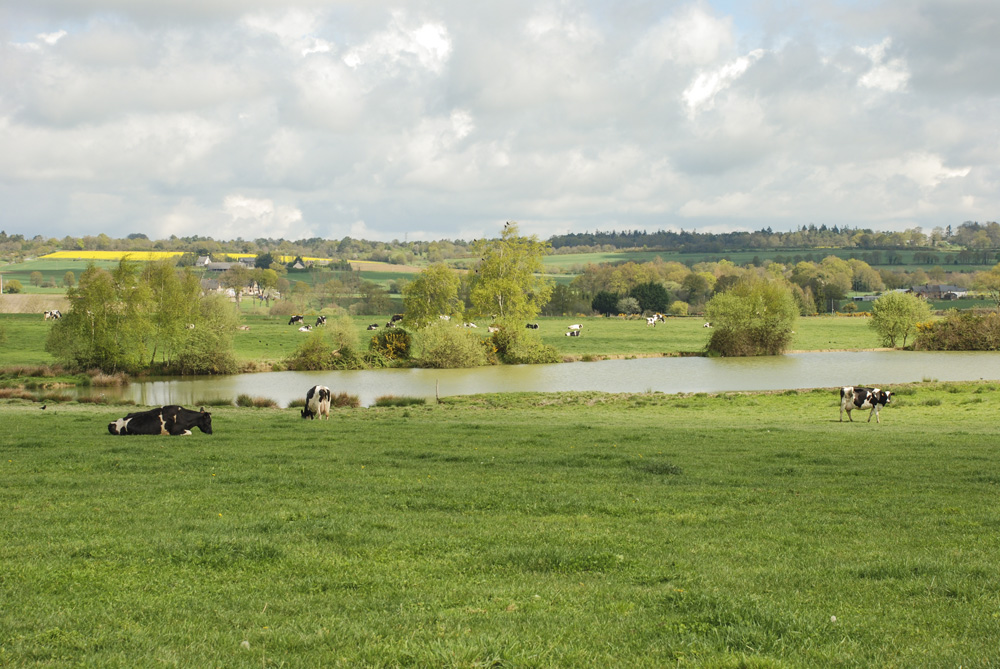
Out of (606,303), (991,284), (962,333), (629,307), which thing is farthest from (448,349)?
→ (991,284)

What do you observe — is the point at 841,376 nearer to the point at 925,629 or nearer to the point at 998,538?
the point at 998,538

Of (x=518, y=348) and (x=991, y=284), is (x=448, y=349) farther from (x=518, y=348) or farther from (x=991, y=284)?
(x=991, y=284)

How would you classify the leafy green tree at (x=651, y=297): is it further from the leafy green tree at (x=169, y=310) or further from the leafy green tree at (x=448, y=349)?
the leafy green tree at (x=169, y=310)

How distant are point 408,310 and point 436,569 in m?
67.9

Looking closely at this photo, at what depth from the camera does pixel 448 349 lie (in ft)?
211

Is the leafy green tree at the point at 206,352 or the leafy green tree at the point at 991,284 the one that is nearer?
the leafy green tree at the point at 206,352

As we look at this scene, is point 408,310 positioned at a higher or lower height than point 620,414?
higher

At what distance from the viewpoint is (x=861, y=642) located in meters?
5.69

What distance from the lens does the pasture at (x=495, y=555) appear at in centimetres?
559

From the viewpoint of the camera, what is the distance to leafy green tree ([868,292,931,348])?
78.2 meters

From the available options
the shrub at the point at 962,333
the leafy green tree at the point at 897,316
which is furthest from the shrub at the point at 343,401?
the leafy green tree at the point at 897,316

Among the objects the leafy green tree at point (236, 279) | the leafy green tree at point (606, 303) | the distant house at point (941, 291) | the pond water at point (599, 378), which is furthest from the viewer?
the distant house at point (941, 291)

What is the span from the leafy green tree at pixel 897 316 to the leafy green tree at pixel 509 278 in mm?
35494

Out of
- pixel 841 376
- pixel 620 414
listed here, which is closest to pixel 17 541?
pixel 620 414
